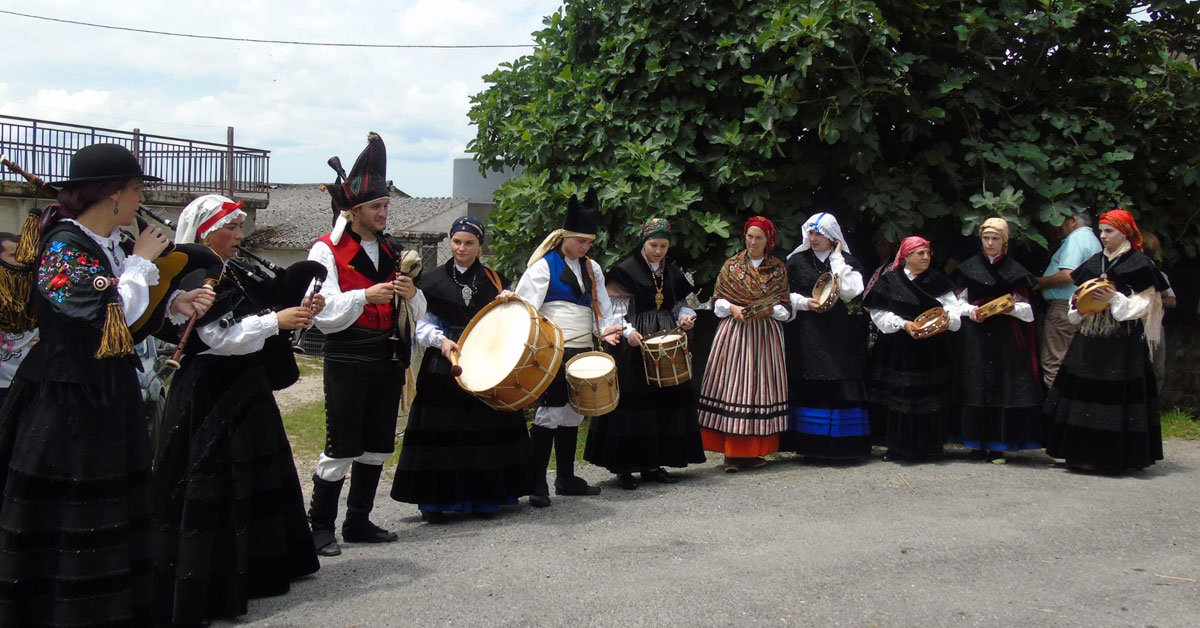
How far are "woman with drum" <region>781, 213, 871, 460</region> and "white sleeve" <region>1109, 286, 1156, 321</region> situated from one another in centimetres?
176

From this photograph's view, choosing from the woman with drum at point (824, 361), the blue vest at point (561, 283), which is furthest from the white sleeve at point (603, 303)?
the woman with drum at point (824, 361)

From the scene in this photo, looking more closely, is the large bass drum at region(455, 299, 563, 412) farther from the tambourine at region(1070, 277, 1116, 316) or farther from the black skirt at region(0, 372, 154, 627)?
the tambourine at region(1070, 277, 1116, 316)

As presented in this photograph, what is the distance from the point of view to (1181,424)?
9172 millimetres

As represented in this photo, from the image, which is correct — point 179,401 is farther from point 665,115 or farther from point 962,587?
point 665,115

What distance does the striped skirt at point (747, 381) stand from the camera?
24.0ft

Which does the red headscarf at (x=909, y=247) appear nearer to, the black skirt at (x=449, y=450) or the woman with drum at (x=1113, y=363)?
the woman with drum at (x=1113, y=363)

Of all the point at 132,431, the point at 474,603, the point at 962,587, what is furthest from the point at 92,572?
the point at 962,587

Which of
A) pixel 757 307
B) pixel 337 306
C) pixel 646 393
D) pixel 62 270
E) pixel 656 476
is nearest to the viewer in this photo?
pixel 62 270

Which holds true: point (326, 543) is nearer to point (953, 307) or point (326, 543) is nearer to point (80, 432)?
point (80, 432)

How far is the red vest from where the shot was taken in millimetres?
5164

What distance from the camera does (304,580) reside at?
15.6 feet

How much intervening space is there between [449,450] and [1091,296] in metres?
4.52

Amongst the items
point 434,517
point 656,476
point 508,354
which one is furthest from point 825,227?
point 434,517

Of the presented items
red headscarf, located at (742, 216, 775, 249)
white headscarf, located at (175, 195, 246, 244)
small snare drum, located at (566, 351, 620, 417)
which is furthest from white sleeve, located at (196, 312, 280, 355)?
red headscarf, located at (742, 216, 775, 249)
